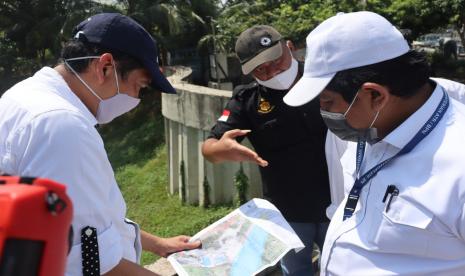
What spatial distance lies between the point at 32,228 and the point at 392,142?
124 centimetres

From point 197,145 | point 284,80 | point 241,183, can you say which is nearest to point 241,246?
point 284,80

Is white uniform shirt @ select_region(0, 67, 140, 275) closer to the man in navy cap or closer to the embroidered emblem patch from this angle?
the man in navy cap

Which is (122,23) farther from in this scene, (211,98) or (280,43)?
(211,98)

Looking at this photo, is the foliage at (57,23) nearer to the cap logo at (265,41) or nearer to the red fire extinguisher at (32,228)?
the cap logo at (265,41)

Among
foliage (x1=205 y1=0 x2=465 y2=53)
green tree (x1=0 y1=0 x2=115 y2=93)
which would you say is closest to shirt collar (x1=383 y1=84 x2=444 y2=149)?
foliage (x1=205 y1=0 x2=465 y2=53)

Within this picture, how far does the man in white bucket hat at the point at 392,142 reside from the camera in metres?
1.50

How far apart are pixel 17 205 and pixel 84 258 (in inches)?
35.0

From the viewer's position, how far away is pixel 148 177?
10758mm

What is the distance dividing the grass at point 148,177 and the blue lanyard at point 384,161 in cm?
425

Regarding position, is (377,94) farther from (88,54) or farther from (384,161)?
(88,54)

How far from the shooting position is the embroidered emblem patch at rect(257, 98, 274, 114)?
294 cm

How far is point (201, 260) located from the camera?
2373 millimetres

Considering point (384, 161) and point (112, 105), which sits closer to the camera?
point (384, 161)

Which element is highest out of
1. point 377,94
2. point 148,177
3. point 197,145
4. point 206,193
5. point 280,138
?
point 377,94
